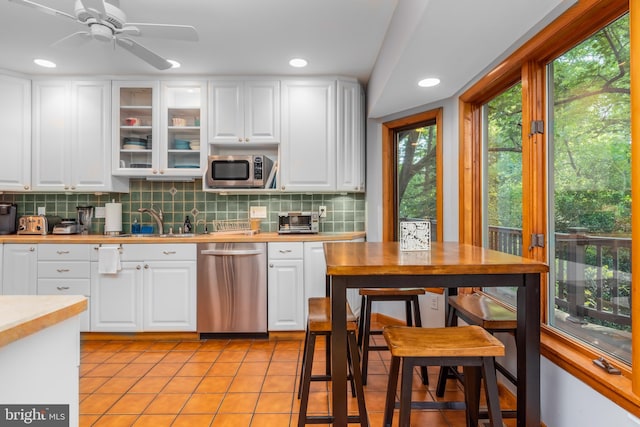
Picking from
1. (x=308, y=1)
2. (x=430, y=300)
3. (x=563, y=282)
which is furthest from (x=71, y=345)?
(x=430, y=300)

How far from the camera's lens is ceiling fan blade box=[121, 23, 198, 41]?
210cm

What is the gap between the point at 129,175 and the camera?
11.6 ft

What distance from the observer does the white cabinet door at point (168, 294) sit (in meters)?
3.23

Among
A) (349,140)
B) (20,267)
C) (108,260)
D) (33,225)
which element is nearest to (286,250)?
(349,140)

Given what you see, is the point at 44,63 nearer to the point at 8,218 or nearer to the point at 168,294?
the point at 8,218

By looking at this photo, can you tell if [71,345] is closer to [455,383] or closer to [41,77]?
[455,383]

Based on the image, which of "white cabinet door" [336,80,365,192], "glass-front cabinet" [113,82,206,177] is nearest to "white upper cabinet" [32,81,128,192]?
"glass-front cabinet" [113,82,206,177]

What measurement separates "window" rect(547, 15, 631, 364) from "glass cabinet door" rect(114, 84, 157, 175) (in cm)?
335

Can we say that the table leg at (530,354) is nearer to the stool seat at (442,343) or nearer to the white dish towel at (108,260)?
the stool seat at (442,343)

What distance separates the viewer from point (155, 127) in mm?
3520

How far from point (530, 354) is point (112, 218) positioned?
3.65 m

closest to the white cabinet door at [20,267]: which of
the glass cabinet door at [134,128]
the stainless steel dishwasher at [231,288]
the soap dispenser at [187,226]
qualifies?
the glass cabinet door at [134,128]

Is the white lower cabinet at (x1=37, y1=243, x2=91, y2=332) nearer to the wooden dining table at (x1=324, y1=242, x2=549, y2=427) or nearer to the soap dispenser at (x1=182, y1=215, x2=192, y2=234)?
the soap dispenser at (x1=182, y1=215, x2=192, y2=234)

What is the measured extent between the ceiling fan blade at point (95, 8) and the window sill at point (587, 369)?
284 cm
